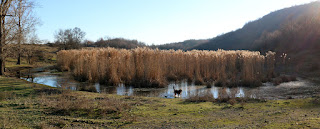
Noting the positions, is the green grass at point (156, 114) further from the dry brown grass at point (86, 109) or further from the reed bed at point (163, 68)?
the reed bed at point (163, 68)

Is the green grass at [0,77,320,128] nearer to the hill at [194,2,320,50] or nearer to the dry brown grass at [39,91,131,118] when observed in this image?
the dry brown grass at [39,91,131,118]

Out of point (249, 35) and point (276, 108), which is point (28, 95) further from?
point (249, 35)

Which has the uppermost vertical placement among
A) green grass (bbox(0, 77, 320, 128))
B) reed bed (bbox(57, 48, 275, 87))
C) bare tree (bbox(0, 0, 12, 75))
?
bare tree (bbox(0, 0, 12, 75))

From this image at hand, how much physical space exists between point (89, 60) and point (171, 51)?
5.07 meters

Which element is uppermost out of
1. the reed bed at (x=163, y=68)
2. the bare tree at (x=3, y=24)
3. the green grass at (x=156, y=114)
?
the bare tree at (x=3, y=24)

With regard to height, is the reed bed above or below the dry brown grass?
above

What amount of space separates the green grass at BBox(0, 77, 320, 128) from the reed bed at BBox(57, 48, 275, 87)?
187 inches

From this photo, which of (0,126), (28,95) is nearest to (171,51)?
(28,95)

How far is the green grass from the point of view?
15.8 feet

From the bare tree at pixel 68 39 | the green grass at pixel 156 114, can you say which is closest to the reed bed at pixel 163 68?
the green grass at pixel 156 114

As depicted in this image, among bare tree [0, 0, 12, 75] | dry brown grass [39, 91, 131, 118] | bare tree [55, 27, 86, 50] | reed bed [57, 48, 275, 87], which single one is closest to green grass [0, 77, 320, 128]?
dry brown grass [39, 91, 131, 118]

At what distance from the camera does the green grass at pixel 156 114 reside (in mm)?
4824

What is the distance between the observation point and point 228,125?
4832mm

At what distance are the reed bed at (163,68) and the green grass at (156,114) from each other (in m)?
4.75
